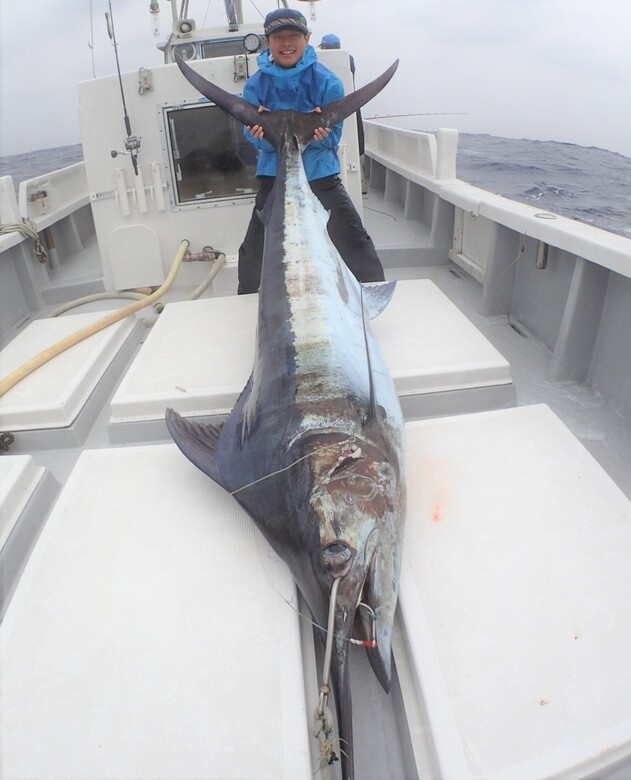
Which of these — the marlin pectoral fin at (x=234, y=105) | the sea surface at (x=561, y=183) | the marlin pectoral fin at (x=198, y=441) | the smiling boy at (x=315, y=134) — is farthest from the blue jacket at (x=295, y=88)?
the sea surface at (x=561, y=183)

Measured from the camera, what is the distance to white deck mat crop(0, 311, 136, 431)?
6.64 ft

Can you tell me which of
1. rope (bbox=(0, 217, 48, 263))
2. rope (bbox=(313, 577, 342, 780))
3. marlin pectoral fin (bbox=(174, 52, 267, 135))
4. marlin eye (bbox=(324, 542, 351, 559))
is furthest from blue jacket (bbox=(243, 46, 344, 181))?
rope (bbox=(313, 577, 342, 780))

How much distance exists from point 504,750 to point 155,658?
73 centimetres

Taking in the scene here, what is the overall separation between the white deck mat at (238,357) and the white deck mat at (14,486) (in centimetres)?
38

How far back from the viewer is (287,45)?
2.66 meters

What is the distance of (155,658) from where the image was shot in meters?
1.14

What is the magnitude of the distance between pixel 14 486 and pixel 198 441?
1.88ft

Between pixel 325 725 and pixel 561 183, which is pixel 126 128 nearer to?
pixel 325 725

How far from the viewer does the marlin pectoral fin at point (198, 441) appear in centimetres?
154

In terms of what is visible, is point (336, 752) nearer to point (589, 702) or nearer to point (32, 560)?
point (589, 702)

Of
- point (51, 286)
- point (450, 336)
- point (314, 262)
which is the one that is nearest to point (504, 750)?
point (450, 336)

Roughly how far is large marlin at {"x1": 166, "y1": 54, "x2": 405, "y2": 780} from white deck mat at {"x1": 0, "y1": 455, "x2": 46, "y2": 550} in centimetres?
48

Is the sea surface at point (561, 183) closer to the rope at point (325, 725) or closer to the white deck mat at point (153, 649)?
the white deck mat at point (153, 649)

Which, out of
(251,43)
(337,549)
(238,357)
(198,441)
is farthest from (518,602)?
(251,43)
